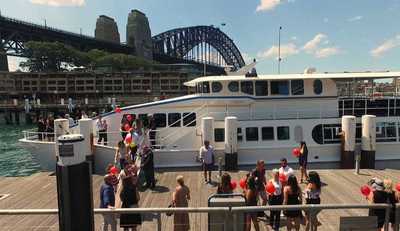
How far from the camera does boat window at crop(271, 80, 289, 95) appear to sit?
16.9m

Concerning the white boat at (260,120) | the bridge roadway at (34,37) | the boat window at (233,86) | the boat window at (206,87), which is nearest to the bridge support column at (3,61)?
the bridge roadway at (34,37)

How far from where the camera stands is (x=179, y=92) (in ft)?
357

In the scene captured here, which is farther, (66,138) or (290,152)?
(290,152)

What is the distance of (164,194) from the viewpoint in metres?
11.8

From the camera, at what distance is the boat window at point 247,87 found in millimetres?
16812

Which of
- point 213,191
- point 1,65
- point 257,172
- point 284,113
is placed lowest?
point 213,191

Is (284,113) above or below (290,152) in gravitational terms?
above

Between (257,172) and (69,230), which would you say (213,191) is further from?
(69,230)

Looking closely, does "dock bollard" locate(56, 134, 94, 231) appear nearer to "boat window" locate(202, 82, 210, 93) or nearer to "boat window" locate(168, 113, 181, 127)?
"boat window" locate(168, 113, 181, 127)

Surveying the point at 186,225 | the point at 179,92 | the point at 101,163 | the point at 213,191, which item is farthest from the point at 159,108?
the point at 179,92

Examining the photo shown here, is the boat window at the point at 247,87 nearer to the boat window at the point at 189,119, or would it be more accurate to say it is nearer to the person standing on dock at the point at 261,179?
the boat window at the point at 189,119

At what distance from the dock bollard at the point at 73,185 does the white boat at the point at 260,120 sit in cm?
1164

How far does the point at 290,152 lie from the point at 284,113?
194cm

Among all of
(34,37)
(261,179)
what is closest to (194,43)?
(34,37)
